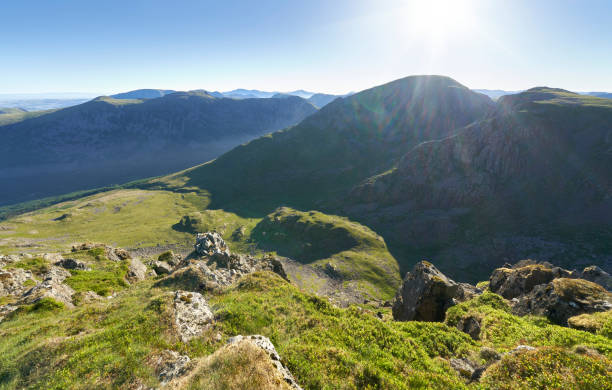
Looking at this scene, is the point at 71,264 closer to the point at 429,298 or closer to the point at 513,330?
the point at 429,298

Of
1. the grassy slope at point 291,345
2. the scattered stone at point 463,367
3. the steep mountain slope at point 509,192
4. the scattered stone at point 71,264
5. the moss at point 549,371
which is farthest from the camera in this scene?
the steep mountain slope at point 509,192

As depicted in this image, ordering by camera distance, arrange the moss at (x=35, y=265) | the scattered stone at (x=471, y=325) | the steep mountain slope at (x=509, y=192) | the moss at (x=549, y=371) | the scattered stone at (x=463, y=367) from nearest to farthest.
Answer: the moss at (x=549, y=371), the scattered stone at (x=463, y=367), the scattered stone at (x=471, y=325), the moss at (x=35, y=265), the steep mountain slope at (x=509, y=192)

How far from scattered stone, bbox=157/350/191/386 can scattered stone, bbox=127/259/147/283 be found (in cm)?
4208

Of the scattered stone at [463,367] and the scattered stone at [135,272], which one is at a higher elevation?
the scattered stone at [463,367]

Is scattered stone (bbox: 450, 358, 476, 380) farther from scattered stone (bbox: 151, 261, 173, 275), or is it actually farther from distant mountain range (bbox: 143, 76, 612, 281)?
distant mountain range (bbox: 143, 76, 612, 281)

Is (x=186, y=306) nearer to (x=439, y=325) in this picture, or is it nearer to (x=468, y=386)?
(x=468, y=386)

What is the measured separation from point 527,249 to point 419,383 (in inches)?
5777

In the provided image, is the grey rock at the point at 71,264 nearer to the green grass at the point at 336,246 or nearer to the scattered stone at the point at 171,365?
the scattered stone at the point at 171,365

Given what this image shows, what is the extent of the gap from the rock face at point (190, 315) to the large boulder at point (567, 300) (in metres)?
38.8

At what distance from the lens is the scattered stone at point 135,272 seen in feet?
167

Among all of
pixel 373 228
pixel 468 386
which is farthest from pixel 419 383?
pixel 373 228

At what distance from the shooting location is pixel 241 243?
522 ft

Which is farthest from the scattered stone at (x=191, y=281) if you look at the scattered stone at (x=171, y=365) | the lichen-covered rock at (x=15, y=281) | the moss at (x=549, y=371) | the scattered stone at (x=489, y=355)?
the moss at (x=549, y=371)

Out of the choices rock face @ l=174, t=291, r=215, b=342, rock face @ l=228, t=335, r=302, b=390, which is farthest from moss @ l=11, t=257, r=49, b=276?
rock face @ l=228, t=335, r=302, b=390
